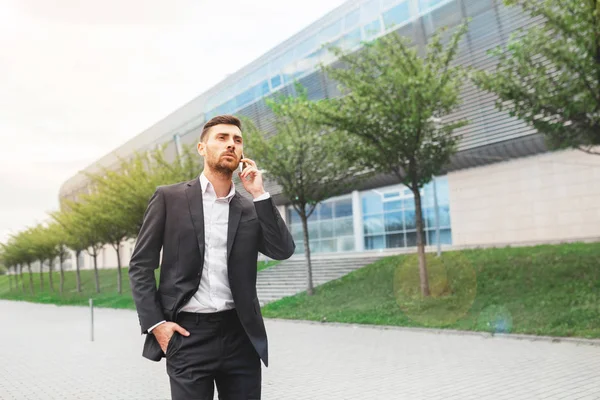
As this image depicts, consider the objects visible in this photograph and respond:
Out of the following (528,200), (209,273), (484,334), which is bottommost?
(484,334)

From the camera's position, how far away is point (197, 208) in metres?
2.89

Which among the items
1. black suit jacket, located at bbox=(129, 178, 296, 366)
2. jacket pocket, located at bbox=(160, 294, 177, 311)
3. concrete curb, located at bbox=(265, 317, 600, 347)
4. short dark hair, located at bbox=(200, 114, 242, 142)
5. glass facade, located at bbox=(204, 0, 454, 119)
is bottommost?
concrete curb, located at bbox=(265, 317, 600, 347)

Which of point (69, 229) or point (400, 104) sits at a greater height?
point (400, 104)

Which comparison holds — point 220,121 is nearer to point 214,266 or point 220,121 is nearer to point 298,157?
point 214,266

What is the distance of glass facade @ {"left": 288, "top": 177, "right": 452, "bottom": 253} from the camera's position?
28453 mm

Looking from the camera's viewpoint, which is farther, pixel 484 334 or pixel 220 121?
pixel 484 334

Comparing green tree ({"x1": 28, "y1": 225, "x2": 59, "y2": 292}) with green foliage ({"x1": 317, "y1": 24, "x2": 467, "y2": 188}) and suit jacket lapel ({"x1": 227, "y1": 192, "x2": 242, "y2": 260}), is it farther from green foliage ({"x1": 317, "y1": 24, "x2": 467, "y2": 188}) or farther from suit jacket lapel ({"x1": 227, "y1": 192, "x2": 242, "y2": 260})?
suit jacket lapel ({"x1": 227, "y1": 192, "x2": 242, "y2": 260})

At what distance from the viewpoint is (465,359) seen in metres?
9.16

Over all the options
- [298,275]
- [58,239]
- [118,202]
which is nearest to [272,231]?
[118,202]

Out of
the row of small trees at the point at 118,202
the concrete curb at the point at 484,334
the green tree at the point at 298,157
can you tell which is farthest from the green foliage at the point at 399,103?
the row of small trees at the point at 118,202

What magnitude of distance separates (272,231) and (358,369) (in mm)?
6312

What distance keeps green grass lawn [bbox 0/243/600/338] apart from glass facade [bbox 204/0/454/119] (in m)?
7.55

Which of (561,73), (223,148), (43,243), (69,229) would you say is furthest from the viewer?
(43,243)

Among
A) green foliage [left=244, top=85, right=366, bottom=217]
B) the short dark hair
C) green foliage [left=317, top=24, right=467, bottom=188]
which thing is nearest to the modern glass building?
green foliage [left=317, top=24, right=467, bottom=188]
